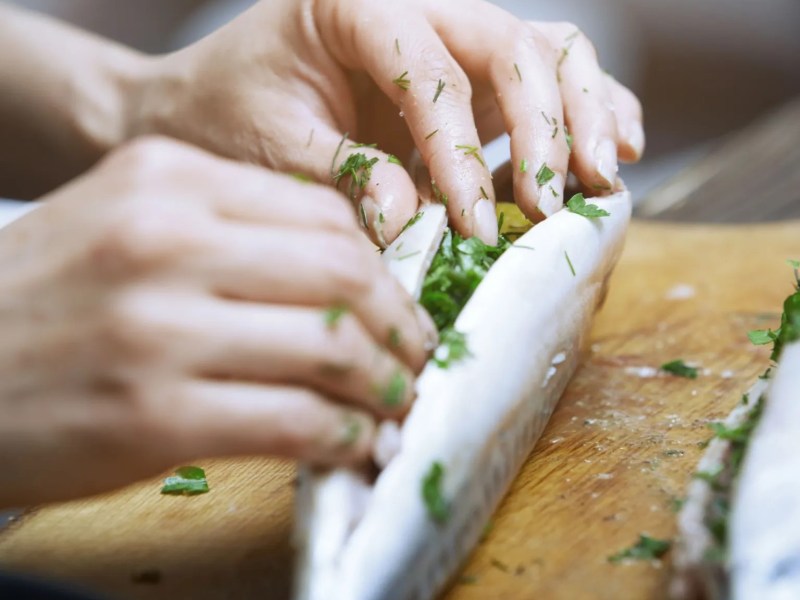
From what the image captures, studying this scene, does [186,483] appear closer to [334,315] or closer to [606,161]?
[334,315]

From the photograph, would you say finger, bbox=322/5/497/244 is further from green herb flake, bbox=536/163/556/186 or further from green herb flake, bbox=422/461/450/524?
green herb flake, bbox=422/461/450/524

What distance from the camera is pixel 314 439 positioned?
105cm

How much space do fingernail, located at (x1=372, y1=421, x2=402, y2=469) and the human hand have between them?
47 cm

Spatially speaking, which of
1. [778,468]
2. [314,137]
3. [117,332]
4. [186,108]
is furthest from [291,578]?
[186,108]

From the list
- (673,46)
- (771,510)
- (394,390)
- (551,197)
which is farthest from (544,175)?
(673,46)

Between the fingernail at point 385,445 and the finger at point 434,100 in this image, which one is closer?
the fingernail at point 385,445

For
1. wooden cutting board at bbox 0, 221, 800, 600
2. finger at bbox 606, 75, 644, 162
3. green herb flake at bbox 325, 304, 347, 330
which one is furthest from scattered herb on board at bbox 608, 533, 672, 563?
finger at bbox 606, 75, 644, 162

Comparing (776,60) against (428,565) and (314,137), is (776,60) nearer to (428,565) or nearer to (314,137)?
(314,137)

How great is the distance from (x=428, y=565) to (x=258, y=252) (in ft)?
1.61

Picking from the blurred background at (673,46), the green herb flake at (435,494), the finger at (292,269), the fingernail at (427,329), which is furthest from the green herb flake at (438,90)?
the blurred background at (673,46)

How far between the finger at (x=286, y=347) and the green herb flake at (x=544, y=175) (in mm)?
664

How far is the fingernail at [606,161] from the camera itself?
178 centimetres

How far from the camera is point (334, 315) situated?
1027mm

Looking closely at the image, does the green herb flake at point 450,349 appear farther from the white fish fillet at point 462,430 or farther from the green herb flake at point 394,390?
the green herb flake at point 394,390
